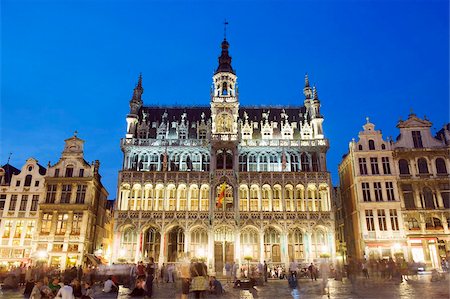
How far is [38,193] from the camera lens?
4797 centimetres

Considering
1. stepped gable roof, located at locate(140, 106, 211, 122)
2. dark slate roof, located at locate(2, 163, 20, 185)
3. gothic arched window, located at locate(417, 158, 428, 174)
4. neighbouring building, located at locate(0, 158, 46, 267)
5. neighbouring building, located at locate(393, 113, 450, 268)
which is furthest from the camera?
stepped gable roof, located at locate(140, 106, 211, 122)

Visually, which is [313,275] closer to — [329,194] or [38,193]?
[329,194]

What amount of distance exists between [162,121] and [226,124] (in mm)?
9663

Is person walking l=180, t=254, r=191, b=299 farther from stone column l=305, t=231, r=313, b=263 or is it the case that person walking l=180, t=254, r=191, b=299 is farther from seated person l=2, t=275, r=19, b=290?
stone column l=305, t=231, r=313, b=263

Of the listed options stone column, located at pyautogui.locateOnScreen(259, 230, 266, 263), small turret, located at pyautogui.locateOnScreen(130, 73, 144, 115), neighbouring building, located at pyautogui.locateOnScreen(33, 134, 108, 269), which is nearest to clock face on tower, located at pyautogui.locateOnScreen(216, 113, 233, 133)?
small turret, located at pyautogui.locateOnScreen(130, 73, 144, 115)

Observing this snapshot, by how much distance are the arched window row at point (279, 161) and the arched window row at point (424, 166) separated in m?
10.6

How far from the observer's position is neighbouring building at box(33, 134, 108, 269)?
45031 millimetres

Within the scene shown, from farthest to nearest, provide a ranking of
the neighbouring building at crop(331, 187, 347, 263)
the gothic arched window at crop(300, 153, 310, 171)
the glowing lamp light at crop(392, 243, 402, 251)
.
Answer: the neighbouring building at crop(331, 187, 347, 263) < the gothic arched window at crop(300, 153, 310, 171) < the glowing lamp light at crop(392, 243, 402, 251)

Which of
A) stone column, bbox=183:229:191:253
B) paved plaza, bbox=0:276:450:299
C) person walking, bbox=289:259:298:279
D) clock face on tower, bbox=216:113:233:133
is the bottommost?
paved plaza, bbox=0:276:450:299

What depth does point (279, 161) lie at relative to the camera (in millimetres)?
50531

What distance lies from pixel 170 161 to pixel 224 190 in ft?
30.4

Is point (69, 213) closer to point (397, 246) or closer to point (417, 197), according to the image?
point (397, 246)

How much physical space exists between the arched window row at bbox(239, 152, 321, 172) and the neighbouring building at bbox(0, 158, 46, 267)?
27524 millimetres

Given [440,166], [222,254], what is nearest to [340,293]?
[222,254]
